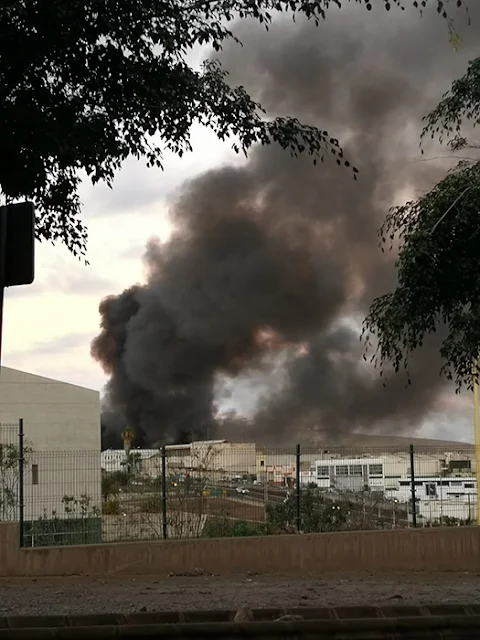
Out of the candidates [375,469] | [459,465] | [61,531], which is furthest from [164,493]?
[459,465]

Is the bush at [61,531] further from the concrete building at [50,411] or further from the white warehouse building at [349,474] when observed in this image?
the concrete building at [50,411]

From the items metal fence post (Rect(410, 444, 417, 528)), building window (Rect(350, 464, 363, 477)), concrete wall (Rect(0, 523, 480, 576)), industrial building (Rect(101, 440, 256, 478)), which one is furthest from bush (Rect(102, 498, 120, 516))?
metal fence post (Rect(410, 444, 417, 528))

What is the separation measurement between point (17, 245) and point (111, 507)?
1162 centimetres

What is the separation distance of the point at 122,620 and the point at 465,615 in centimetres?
313

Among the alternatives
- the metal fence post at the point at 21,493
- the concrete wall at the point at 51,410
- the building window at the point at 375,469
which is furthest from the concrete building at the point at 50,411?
the building window at the point at 375,469

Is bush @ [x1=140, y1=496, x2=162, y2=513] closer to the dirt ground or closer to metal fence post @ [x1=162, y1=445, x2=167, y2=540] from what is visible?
metal fence post @ [x1=162, y1=445, x2=167, y2=540]

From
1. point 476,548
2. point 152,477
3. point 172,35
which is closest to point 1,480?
point 152,477

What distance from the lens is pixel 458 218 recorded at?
15305 mm

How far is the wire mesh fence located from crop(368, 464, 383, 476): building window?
17mm

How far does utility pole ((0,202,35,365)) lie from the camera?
19.2 ft

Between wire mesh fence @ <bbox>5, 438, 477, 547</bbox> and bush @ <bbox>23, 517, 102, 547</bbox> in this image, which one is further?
wire mesh fence @ <bbox>5, 438, 477, 547</bbox>

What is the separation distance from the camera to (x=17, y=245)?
593 cm

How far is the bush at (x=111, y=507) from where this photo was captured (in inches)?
660

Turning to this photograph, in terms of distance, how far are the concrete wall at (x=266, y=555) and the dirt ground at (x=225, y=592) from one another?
0.32 m
